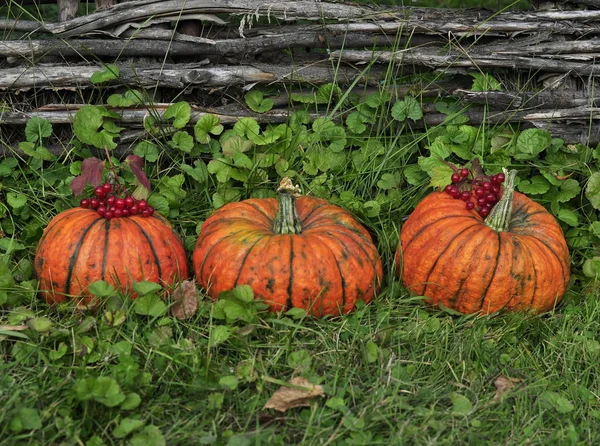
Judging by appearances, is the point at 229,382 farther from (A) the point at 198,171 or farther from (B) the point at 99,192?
(A) the point at 198,171

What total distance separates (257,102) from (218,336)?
60.0 inches

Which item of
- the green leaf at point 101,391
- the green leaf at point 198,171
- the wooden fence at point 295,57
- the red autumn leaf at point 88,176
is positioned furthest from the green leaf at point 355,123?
A: the green leaf at point 101,391

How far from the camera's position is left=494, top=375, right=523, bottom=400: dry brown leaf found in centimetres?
299

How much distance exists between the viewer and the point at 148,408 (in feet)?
9.21

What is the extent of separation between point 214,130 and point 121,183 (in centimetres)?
61

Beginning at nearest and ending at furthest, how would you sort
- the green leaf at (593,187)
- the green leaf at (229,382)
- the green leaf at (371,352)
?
1. the green leaf at (229,382)
2. the green leaf at (371,352)
3. the green leaf at (593,187)

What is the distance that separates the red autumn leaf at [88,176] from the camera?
3.61 metres

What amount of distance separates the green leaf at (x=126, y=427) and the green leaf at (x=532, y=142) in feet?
7.83

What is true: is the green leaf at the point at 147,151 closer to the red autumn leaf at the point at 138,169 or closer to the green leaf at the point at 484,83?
the red autumn leaf at the point at 138,169

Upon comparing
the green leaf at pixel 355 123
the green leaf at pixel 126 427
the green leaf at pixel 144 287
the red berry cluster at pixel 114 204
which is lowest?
the green leaf at pixel 126 427

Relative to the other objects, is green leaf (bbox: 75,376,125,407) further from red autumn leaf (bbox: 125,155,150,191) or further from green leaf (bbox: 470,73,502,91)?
green leaf (bbox: 470,73,502,91)

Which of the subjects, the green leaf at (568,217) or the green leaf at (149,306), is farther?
the green leaf at (568,217)

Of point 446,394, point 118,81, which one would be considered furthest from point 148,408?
point 118,81

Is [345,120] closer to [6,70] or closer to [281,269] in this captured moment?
[281,269]
